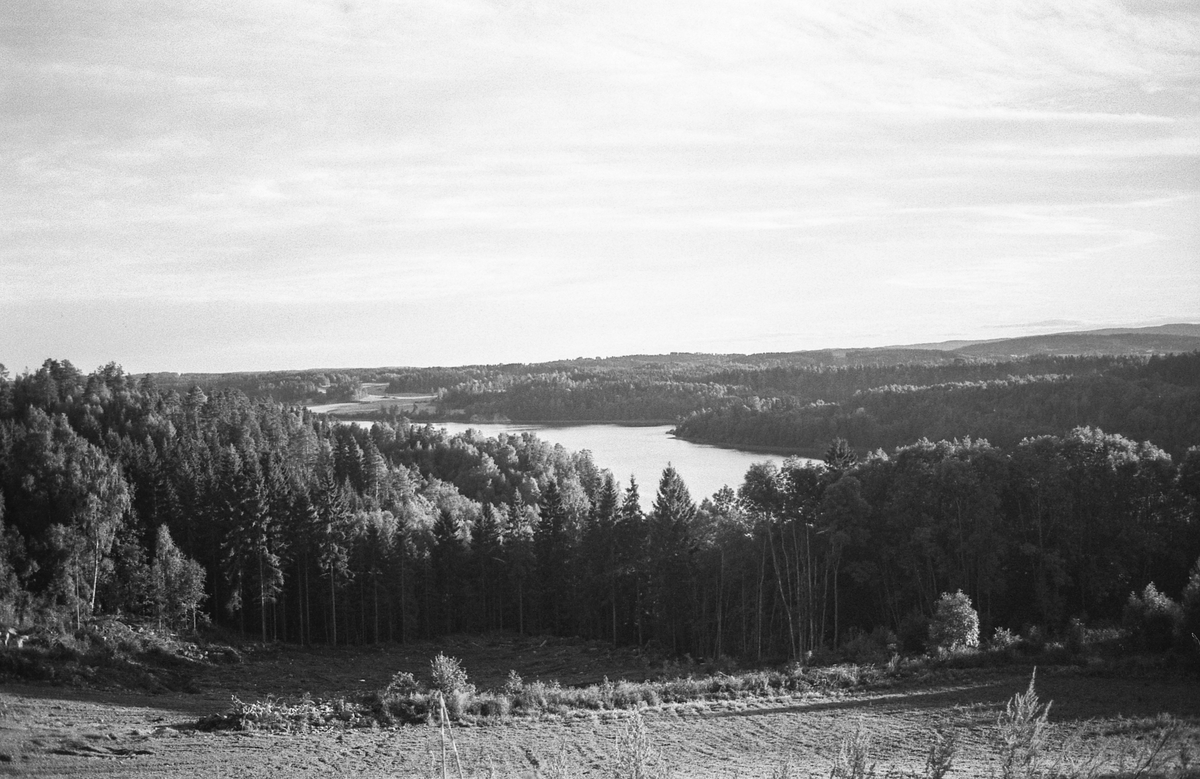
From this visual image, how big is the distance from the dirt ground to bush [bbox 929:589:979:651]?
2.30 m

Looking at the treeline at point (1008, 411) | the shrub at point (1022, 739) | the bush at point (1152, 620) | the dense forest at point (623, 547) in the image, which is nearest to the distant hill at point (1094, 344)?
the treeline at point (1008, 411)

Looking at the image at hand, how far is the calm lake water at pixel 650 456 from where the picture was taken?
67.8 meters

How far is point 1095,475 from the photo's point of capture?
32469 millimetres

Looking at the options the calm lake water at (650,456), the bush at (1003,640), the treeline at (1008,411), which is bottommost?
the bush at (1003,640)

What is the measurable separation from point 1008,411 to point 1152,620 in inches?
1837

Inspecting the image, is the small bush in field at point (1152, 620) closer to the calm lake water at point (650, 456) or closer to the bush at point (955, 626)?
the bush at point (955, 626)

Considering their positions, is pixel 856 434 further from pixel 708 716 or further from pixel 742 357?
pixel 742 357

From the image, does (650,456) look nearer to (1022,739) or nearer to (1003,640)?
(1003,640)

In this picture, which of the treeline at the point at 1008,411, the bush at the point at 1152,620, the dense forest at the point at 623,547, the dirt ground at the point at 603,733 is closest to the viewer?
the dirt ground at the point at 603,733

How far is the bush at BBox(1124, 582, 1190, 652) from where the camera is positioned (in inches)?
951

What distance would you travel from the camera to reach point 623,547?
40.8m

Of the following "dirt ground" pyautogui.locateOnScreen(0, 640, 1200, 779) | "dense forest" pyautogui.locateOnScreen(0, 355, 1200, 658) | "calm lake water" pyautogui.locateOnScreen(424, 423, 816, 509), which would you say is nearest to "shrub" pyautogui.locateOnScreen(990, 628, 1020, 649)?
"dirt ground" pyautogui.locateOnScreen(0, 640, 1200, 779)

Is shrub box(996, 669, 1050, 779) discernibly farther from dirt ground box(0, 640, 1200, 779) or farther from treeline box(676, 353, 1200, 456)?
treeline box(676, 353, 1200, 456)

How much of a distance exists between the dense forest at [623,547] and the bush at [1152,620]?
475cm
